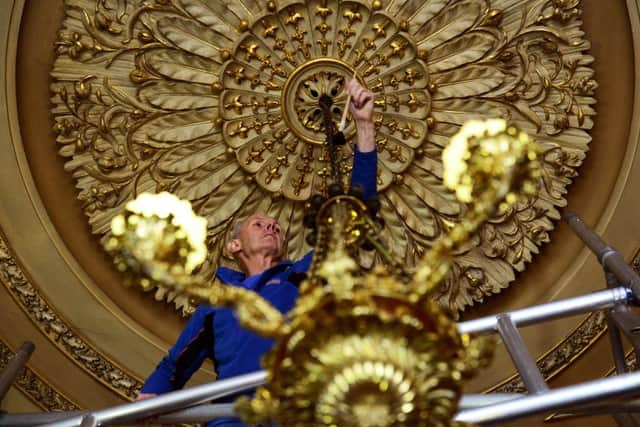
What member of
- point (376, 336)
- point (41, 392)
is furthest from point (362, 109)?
point (41, 392)

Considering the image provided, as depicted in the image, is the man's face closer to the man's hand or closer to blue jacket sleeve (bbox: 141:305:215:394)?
blue jacket sleeve (bbox: 141:305:215:394)

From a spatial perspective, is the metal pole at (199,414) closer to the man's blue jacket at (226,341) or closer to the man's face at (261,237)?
the man's blue jacket at (226,341)

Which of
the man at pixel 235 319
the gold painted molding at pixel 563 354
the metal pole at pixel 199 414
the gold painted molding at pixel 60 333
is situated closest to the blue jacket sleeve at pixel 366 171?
the man at pixel 235 319

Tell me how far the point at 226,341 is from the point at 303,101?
5.58ft

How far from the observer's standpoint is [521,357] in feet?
11.5

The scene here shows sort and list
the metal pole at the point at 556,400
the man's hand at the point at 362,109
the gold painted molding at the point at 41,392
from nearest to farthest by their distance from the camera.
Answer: the metal pole at the point at 556,400 → the man's hand at the point at 362,109 → the gold painted molding at the point at 41,392

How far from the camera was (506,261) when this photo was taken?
17.6 feet

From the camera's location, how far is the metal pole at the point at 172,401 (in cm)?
353

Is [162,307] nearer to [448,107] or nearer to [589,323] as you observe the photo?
[448,107]

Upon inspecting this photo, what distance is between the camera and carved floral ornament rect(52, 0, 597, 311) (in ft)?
16.7

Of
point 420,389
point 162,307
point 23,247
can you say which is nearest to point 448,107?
point 162,307

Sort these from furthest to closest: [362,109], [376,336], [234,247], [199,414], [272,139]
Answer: [272,139] → [234,247] → [199,414] → [362,109] → [376,336]

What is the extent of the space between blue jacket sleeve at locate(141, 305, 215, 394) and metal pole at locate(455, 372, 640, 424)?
4.25ft

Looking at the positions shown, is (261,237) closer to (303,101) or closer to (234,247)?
(234,247)
